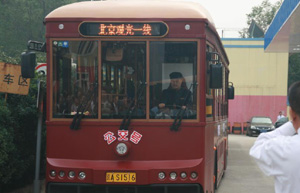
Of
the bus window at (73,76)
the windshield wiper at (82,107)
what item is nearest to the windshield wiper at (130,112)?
the bus window at (73,76)

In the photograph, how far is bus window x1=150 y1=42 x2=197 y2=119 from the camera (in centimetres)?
695

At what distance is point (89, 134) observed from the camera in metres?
6.97

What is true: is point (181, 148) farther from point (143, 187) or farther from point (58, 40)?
point (58, 40)

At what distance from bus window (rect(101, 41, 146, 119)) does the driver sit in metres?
0.29

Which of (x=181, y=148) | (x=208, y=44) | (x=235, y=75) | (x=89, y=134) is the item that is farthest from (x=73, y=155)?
(x=235, y=75)

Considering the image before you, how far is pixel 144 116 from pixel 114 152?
637 mm

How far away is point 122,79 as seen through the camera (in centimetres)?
698

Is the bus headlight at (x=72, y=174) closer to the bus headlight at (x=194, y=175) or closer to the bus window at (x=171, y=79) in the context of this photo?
the bus window at (x=171, y=79)

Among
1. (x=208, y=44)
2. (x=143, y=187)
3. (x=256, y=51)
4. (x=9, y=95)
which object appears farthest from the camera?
(x=256, y=51)

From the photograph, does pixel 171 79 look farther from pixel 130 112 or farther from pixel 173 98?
pixel 130 112

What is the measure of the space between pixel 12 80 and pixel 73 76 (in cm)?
209

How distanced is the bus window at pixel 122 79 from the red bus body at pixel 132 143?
0.08 meters

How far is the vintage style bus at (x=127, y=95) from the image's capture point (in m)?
6.91

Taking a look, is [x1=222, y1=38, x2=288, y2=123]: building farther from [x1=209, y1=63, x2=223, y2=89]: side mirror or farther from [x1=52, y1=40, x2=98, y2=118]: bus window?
[x1=52, y1=40, x2=98, y2=118]: bus window
